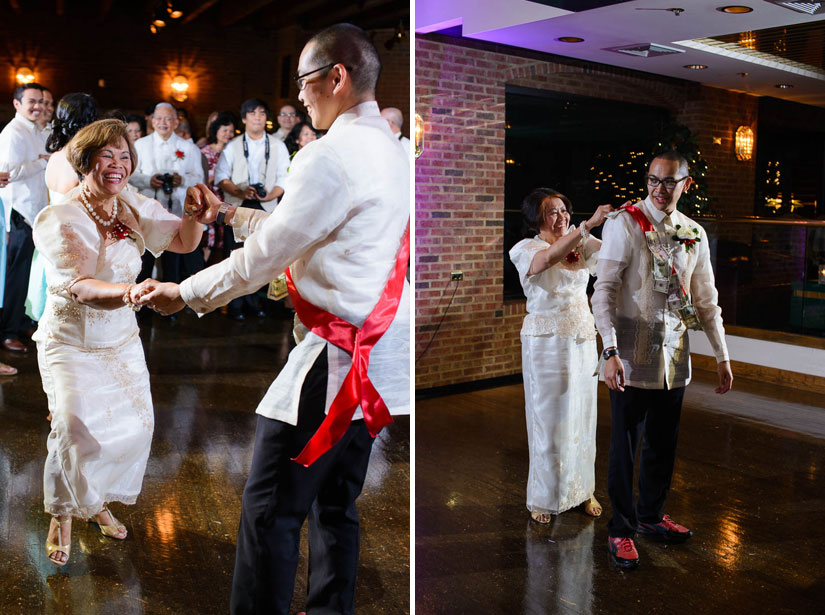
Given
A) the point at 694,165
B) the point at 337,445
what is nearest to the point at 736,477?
the point at 694,165

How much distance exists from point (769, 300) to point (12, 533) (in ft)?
8.49

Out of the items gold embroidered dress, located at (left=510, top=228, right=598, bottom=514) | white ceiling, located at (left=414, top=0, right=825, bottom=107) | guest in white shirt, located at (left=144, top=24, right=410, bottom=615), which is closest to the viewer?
guest in white shirt, located at (left=144, top=24, right=410, bottom=615)

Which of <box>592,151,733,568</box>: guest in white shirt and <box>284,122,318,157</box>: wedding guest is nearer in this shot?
<box>592,151,733,568</box>: guest in white shirt

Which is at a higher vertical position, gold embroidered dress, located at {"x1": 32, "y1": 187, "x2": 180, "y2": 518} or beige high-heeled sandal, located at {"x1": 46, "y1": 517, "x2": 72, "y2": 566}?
gold embroidered dress, located at {"x1": 32, "y1": 187, "x2": 180, "y2": 518}

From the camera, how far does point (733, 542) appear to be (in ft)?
7.86

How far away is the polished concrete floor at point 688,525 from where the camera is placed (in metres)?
2.27

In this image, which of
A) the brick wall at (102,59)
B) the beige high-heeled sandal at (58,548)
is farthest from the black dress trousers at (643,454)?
the brick wall at (102,59)

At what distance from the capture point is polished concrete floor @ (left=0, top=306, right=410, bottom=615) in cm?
249

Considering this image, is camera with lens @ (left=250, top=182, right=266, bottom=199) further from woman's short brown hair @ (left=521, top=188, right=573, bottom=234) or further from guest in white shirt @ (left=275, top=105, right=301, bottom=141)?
guest in white shirt @ (left=275, top=105, right=301, bottom=141)

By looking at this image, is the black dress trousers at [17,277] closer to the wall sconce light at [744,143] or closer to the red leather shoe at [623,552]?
the red leather shoe at [623,552]

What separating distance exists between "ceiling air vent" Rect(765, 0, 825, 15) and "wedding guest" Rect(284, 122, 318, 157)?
9.36 feet

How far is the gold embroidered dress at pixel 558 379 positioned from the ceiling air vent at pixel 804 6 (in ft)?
2.47

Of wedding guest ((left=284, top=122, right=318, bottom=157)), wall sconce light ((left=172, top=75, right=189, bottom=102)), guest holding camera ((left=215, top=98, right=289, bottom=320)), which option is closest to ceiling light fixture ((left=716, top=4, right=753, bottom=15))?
guest holding camera ((left=215, top=98, right=289, bottom=320))

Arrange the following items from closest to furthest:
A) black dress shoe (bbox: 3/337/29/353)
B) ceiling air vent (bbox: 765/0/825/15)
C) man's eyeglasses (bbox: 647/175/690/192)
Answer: ceiling air vent (bbox: 765/0/825/15)
man's eyeglasses (bbox: 647/175/690/192)
black dress shoe (bbox: 3/337/29/353)
